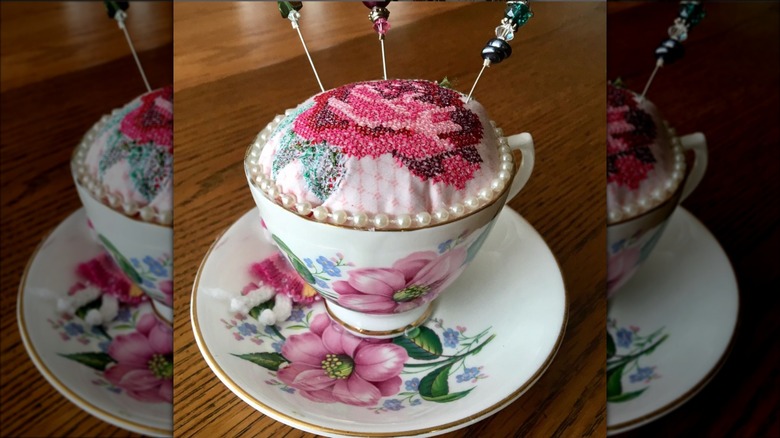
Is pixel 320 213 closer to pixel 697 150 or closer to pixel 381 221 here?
pixel 381 221

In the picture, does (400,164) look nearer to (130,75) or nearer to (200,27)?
(200,27)

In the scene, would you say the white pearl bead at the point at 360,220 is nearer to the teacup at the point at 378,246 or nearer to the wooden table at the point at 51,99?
the teacup at the point at 378,246

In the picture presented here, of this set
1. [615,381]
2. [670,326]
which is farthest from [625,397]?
[670,326]

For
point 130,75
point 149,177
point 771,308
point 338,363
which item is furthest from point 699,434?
point 130,75

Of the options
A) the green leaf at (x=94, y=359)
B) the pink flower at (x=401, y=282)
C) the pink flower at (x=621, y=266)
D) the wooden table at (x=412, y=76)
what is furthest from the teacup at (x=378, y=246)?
the green leaf at (x=94, y=359)

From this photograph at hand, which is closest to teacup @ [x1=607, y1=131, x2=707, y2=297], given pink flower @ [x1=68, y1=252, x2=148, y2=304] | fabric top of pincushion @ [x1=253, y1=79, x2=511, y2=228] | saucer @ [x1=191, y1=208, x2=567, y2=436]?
saucer @ [x1=191, y1=208, x2=567, y2=436]
